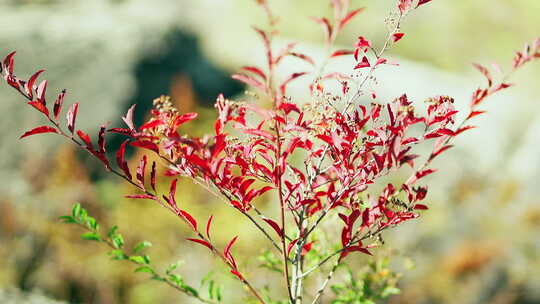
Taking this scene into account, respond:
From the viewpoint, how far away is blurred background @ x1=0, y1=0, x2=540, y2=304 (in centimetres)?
386

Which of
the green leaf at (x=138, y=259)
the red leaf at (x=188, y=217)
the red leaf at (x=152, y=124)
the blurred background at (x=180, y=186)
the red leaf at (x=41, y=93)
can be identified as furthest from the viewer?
the blurred background at (x=180, y=186)

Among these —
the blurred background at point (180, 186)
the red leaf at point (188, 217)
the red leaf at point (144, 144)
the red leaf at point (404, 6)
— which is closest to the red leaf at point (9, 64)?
the red leaf at point (144, 144)

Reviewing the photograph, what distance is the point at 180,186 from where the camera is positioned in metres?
5.60

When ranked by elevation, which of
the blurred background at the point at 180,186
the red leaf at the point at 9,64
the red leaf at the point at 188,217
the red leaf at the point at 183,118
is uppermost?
the blurred background at the point at 180,186

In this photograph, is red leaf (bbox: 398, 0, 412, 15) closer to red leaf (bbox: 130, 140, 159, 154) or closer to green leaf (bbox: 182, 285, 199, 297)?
red leaf (bbox: 130, 140, 159, 154)

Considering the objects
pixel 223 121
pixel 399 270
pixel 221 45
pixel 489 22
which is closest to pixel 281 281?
pixel 399 270

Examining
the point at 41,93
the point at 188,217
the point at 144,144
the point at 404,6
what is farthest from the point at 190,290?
the point at 404,6

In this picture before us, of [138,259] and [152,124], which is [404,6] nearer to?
[152,124]

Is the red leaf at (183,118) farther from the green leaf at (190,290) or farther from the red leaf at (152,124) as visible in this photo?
the green leaf at (190,290)

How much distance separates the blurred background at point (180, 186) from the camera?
12.7 ft

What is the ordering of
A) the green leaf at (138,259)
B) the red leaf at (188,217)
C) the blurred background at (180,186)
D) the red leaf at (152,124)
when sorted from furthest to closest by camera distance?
the blurred background at (180,186)
the green leaf at (138,259)
the red leaf at (188,217)
the red leaf at (152,124)

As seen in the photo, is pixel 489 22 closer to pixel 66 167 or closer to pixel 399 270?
pixel 399 270

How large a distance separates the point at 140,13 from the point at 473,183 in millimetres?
6778

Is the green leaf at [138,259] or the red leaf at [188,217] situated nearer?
the red leaf at [188,217]
